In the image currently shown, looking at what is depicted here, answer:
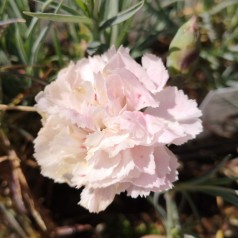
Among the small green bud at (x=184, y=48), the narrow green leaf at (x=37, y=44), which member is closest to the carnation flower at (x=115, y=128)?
the small green bud at (x=184, y=48)

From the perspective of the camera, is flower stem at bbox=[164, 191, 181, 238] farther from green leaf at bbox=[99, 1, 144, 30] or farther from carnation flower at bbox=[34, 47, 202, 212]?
green leaf at bbox=[99, 1, 144, 30]

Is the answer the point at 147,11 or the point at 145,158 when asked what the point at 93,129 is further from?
the point at 147,11

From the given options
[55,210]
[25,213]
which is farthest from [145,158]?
[55,210]

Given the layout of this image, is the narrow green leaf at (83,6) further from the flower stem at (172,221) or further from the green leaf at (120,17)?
the flower stem at (172,221)

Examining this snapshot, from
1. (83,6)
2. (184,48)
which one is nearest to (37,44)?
(83,6)

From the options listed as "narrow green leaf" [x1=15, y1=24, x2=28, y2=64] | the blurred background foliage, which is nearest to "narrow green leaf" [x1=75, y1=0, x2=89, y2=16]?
the blurred background foliage

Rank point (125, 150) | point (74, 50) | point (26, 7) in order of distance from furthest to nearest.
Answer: point (74, 50)
point (26, 7)
point (125, 150)
